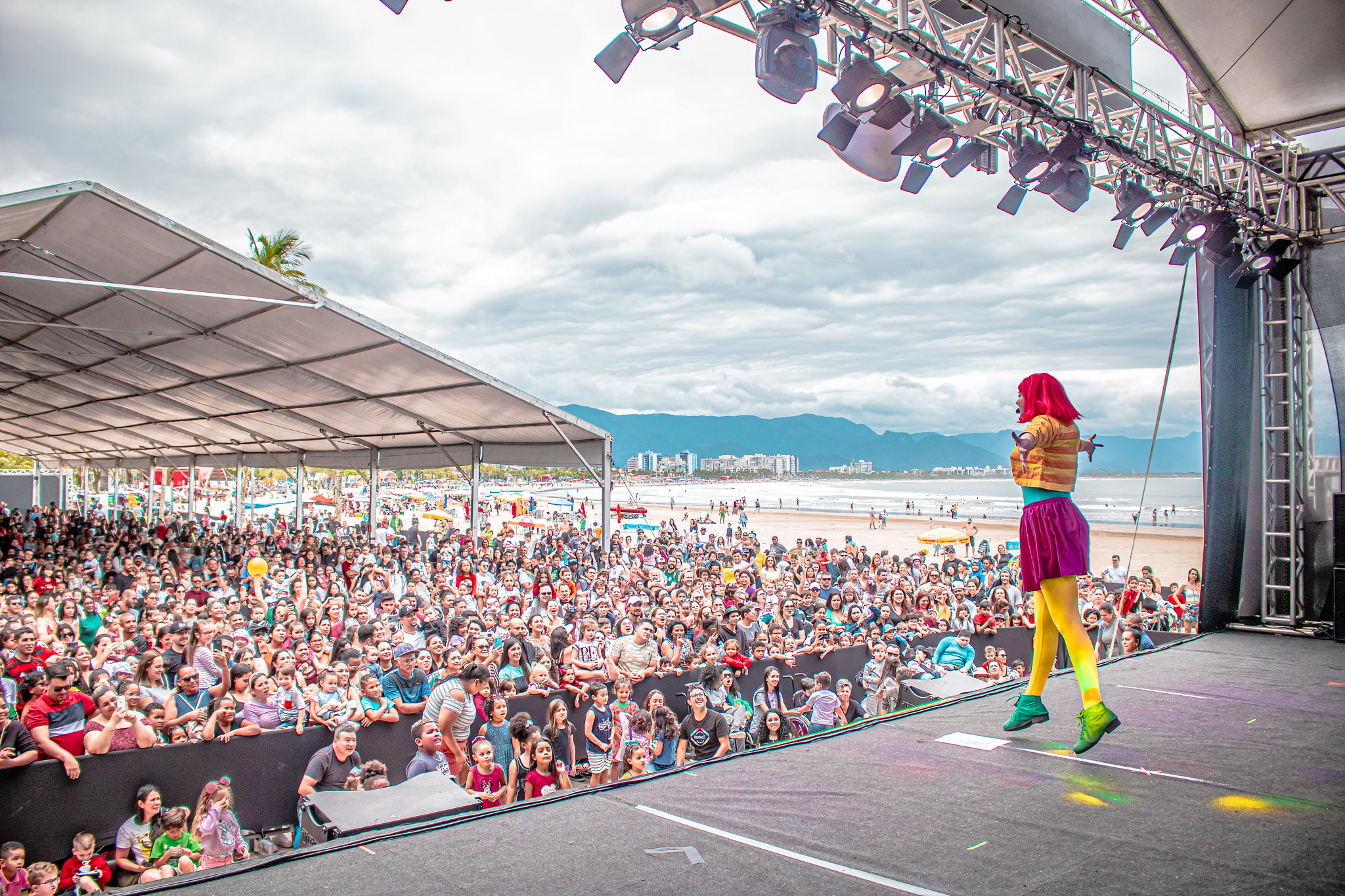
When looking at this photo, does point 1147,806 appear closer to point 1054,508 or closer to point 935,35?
point 1054,508

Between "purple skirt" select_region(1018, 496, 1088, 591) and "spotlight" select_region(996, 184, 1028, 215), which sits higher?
"spotlight" select_region(996, 184, 1028, 215)

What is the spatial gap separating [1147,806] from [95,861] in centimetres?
475

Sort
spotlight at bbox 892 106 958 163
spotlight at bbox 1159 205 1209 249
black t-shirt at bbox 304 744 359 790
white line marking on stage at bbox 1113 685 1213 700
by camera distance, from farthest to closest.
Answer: spotlight at bbox 1159 205 1209 249 → spotlight at bbox 892 106 958 163 → black t-shirt at bbox 304 744 359 790 → white line marking on stage at bbox 1113 685 1213 700

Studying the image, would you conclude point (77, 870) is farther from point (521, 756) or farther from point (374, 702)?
point (521, 756)

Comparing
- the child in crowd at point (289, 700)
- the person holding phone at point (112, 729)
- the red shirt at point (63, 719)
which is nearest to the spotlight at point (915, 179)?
the child in crowd at point (289, 700)

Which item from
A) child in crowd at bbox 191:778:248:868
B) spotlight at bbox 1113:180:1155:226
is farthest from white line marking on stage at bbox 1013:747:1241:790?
spotlight at bbox 1113:180:1155:226

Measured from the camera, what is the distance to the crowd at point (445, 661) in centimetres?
404

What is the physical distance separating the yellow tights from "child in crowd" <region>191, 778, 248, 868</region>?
4.20 meters

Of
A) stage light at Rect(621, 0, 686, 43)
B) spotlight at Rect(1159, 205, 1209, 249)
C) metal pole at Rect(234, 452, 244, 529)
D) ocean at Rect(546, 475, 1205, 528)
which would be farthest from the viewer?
ocean at Rect(546, 475, 1205, 528)

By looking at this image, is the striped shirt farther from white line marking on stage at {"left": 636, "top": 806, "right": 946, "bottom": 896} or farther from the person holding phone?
the person holding phone

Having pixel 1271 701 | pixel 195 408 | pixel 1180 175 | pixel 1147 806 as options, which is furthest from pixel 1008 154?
pixel 195 408

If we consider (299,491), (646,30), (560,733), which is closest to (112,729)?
(560,733)

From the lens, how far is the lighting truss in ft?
12.8

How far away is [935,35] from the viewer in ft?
13.1
